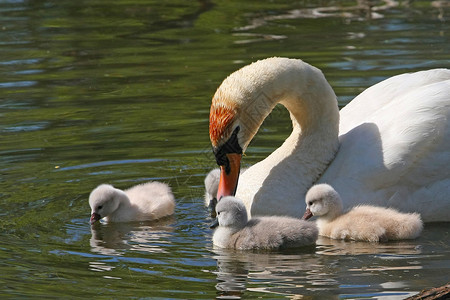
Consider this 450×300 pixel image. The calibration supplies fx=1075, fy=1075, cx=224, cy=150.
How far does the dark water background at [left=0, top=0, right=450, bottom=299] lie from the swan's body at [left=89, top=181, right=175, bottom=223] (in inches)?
5.0

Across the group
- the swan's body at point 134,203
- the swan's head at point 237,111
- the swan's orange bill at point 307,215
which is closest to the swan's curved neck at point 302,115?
the swan's head at point 237,111

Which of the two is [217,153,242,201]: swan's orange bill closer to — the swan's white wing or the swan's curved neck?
the swan's curved neck

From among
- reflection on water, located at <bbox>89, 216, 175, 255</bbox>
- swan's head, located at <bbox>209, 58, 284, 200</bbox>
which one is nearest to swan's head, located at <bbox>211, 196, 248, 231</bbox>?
reflection on water, located at <bbox>89, 216, 175, 255</bbox>

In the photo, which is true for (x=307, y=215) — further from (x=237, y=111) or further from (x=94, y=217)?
(x=94, y=217)

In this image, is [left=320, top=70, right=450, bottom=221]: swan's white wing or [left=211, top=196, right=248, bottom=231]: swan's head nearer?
[left=211, top=196, right=248, bottom=231]: swan's head

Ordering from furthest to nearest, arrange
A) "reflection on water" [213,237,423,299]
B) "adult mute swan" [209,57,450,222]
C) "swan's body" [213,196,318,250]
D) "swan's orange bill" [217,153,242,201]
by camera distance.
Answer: "swan's orange bill" [217,153,242,201] → "adult mute swan" [209,57,450,222] → "swan's body" [213,196,318,250] → "reflection on water" [213,237,423,299]

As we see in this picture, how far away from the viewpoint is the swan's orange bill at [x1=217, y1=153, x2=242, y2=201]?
885cm

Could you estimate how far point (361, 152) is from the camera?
8.96 m

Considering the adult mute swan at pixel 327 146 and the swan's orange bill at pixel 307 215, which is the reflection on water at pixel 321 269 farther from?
the adult mute swan at pixel 327 146

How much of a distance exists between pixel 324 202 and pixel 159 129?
418 cm

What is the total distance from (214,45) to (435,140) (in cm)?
861

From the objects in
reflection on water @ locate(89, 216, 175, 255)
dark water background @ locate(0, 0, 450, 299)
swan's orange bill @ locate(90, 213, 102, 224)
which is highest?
dark water background @ locate(0, 0, 450, 299)

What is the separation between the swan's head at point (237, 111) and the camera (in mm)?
8625

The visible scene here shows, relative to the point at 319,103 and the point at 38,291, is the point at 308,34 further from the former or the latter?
the point at 38,291
